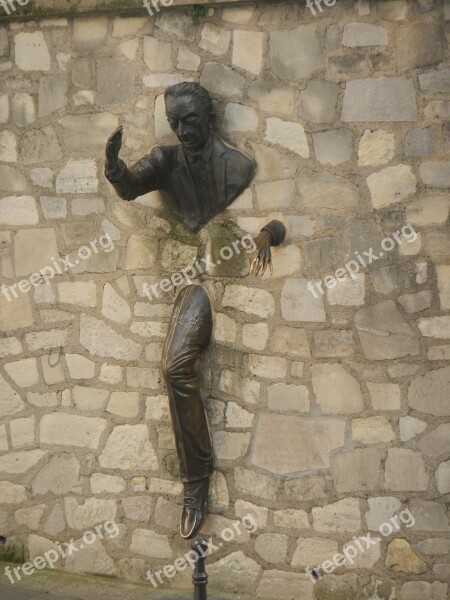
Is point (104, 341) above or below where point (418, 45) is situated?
below

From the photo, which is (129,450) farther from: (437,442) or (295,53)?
(295,53)

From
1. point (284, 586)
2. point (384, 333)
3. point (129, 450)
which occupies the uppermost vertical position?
point (384, 333)

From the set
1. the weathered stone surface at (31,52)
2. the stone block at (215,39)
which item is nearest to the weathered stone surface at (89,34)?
the weathered stone surface at (31,52)

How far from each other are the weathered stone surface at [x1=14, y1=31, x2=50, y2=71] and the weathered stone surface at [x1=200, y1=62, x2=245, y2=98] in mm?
968

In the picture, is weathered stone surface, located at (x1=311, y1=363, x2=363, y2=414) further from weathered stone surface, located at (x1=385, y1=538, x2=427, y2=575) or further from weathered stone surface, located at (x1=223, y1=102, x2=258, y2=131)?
weathered stone surface, located at (x1=223, y1=102, x2=258, y2=131)

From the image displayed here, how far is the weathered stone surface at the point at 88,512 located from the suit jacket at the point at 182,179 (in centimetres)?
166

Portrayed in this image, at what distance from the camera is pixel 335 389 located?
218 inches

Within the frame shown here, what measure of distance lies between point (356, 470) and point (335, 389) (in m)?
0.43

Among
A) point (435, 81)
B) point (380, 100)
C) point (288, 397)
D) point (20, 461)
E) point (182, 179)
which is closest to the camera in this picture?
point (435, 81)

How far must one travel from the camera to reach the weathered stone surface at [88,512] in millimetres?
6121

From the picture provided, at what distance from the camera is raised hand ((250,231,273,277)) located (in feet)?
17.5

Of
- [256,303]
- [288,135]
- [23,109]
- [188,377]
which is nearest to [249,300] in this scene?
[256,303]

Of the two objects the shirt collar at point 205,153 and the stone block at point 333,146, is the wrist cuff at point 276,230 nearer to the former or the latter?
the stone block at point 333,146

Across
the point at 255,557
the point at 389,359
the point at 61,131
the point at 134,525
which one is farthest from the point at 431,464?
the point at 61,131
